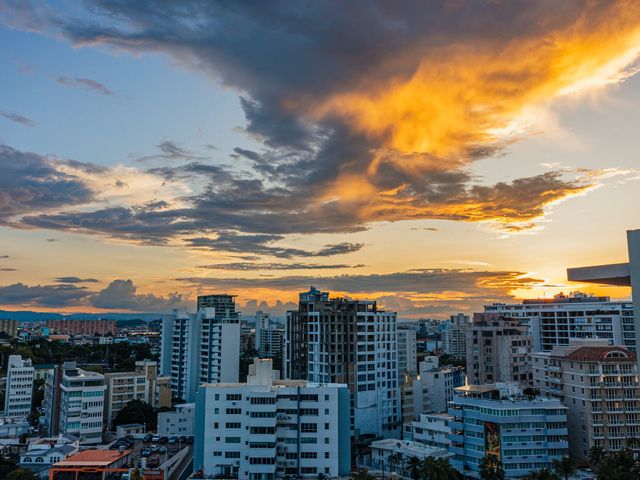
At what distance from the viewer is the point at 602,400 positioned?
175 feet

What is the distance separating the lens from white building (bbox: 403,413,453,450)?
61.3m

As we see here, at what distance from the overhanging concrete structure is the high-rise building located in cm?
8129

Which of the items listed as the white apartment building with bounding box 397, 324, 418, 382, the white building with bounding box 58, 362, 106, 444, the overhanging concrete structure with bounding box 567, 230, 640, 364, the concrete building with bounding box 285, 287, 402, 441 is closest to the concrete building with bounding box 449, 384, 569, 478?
the concrete building with bounding box 285, 287, 402, 441

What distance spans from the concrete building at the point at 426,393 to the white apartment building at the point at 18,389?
63.0 meters

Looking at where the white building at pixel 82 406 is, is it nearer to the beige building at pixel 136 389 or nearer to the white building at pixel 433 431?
the beige building at pixel 136 389

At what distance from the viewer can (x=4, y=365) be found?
132375 mm

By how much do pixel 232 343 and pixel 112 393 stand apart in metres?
20.8

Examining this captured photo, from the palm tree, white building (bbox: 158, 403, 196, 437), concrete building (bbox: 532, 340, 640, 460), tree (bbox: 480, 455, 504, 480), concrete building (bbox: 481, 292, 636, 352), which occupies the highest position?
concrete building (bbox: 481, 292, 636, 352)

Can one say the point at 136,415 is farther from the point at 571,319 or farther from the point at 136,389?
the point at 571,319

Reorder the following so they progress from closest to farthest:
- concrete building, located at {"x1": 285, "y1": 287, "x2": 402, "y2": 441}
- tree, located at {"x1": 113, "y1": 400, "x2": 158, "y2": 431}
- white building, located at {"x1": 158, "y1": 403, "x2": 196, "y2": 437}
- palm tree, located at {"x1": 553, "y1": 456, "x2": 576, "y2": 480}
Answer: palm tree, located at {"x1": 553, "y1": 456, "x2": 576, "y2": 480} → concrete building, located at {"x1": 285, "y1": 287, "x2": 402, "y2": 441} → white building, located at {"x1": 158, "y1": 403, "x2": 196, "y2": 437} → tree, located at {"x1": 113, "y1": 400, "x2": 158, "y2": 431}

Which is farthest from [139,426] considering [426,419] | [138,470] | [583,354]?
[583,354]

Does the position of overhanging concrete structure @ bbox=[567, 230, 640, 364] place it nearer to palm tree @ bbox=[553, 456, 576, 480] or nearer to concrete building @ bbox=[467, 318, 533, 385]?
palm tree @ bbox=[553, 456, 576, 480]

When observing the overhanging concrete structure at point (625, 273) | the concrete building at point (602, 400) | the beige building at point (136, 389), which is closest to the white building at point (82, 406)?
the beige building at point (136, 389)

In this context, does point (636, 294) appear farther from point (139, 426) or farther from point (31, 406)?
point (31, 406)
